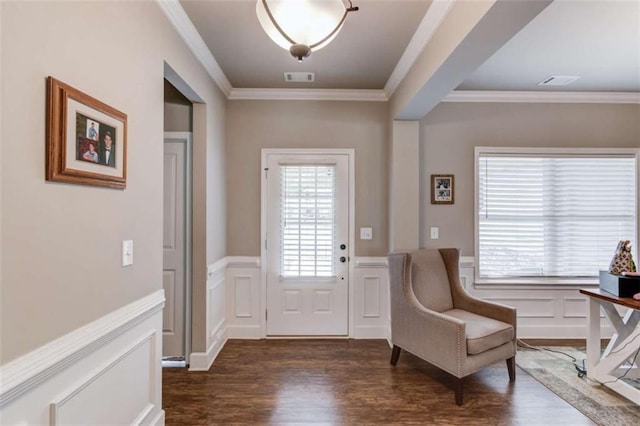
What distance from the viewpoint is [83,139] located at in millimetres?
1296

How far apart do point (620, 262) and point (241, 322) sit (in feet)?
11.2

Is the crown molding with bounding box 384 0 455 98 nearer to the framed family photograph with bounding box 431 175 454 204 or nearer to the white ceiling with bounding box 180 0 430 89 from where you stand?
the white ceiling with bounding box 180 0 430 89

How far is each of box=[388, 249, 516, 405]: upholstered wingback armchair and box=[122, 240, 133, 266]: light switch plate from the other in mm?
2017

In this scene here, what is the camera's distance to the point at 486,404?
2334mm

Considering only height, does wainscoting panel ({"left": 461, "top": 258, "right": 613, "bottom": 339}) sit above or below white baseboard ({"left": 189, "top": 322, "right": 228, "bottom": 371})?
above

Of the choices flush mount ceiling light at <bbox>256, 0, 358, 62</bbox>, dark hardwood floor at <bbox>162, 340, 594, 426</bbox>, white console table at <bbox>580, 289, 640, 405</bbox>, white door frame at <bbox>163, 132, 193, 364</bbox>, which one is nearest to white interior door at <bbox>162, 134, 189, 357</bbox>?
white door frame at <bbox>163, 132, 193, 364</bbox>

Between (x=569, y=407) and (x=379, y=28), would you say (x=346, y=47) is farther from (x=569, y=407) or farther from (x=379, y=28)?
(x=569, y=407)

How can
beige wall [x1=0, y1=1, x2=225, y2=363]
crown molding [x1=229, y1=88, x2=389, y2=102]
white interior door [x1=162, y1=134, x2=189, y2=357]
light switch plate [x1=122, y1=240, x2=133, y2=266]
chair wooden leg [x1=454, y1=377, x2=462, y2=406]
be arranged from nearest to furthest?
beige wall [x1=0, y1=1, x2=225, y2=363] → light switch plate [x1=122, y1=240, x2=133, y2=266] → chair wooden leg [x1=454, y1=377, x2=462, y2=406] → white interior door [x1=162, y1=134, x2=189, y2=357] → crown molding [x1=229, y1=88, x2=389, y2=102]

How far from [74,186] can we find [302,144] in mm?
2473

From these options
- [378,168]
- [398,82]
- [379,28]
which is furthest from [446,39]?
[378,168]

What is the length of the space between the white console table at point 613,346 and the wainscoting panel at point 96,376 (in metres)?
3.19

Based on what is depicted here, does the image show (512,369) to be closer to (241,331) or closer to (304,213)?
(304,213)

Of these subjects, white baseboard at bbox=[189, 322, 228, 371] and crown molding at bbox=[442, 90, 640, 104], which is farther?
crown molding at bbox=[442, 90, 640, 104]

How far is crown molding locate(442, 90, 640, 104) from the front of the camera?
137 inches
